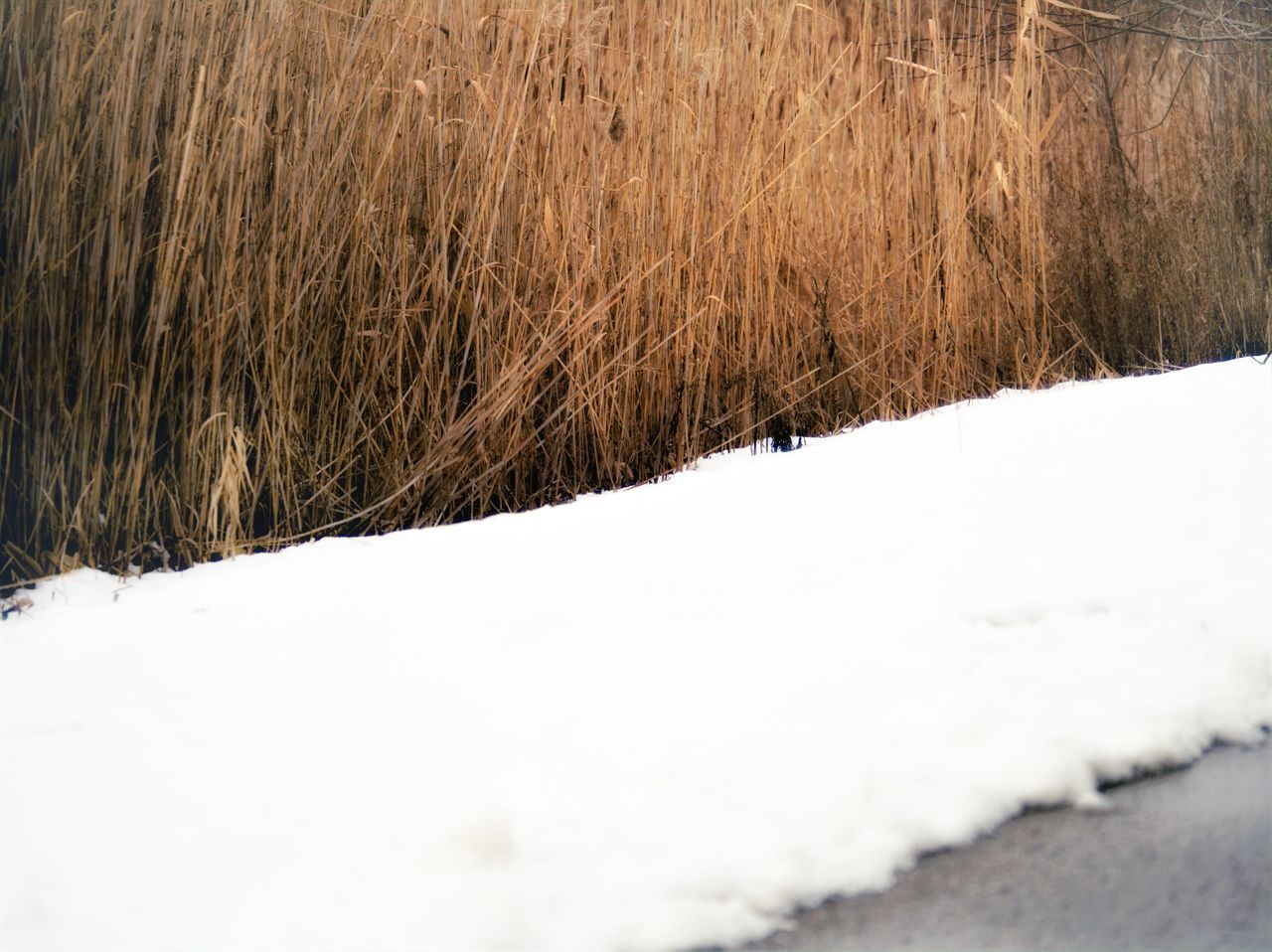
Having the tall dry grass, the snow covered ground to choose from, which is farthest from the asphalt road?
the tall dry grass

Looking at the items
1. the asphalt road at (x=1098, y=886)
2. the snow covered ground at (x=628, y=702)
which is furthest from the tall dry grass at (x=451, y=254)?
the asphalt road at (x=1098, y=886)

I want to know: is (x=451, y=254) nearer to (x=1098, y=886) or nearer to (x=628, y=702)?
(x=628, y=702)

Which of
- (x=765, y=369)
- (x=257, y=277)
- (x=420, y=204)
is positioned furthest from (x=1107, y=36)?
(x=257, y=277)

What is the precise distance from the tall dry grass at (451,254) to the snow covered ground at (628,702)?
309mm

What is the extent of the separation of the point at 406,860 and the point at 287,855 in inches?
3.9

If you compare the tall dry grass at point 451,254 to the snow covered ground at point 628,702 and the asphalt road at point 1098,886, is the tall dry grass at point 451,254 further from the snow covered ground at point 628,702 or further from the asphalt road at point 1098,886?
the asphalt road at point 1098,886

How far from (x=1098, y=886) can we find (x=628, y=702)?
1.47ft

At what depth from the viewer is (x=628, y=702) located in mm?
1115

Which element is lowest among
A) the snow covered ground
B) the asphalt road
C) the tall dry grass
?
the asphalt road

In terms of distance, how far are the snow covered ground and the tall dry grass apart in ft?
1.01

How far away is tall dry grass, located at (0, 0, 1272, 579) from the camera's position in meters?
1.88

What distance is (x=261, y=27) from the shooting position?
2021 millimetres

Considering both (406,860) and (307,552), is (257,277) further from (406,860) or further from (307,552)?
(406,860)

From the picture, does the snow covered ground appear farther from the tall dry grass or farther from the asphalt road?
the tall dry grass
